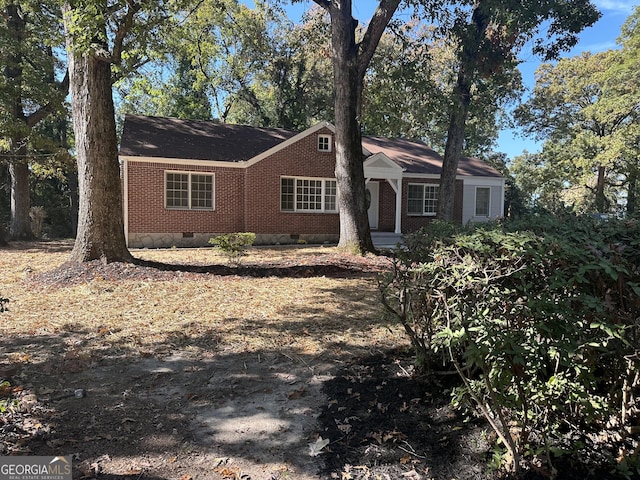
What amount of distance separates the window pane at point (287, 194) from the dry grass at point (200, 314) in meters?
8.66

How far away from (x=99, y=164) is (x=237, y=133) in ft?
35.9

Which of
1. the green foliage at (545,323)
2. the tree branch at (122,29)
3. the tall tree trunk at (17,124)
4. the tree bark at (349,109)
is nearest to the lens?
the green foliage at (545,323)

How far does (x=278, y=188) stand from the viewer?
17203 millimetres

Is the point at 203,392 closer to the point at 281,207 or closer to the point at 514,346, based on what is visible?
the point at 514,346

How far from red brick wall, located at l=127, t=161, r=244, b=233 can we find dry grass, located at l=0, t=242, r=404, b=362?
6.04 m

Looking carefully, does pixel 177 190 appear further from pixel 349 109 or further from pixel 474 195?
pixel 474 195

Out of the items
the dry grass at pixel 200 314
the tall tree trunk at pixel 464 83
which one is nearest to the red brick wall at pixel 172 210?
the dry grass at pixel 200 314

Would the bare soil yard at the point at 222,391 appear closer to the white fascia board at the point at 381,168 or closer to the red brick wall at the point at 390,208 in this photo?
the white fascia board at the point at 381,168

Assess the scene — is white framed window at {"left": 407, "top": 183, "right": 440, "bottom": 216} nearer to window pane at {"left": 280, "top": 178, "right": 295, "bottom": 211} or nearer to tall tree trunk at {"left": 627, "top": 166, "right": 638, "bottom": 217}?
window pane at {"left": 280, "top": 178, "right": 295, "bottom": 211}

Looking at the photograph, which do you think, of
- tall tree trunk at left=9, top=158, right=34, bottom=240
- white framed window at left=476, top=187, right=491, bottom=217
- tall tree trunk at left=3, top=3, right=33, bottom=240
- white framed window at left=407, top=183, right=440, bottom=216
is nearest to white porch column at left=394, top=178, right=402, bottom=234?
white framed window at left=407, top=183, right=440, bottom=216

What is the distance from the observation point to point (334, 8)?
12.0 meters

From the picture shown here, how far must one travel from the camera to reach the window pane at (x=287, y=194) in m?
17.5

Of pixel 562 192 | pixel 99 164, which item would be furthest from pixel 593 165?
pixel 99 164

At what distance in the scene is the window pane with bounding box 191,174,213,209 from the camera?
16266 mm
